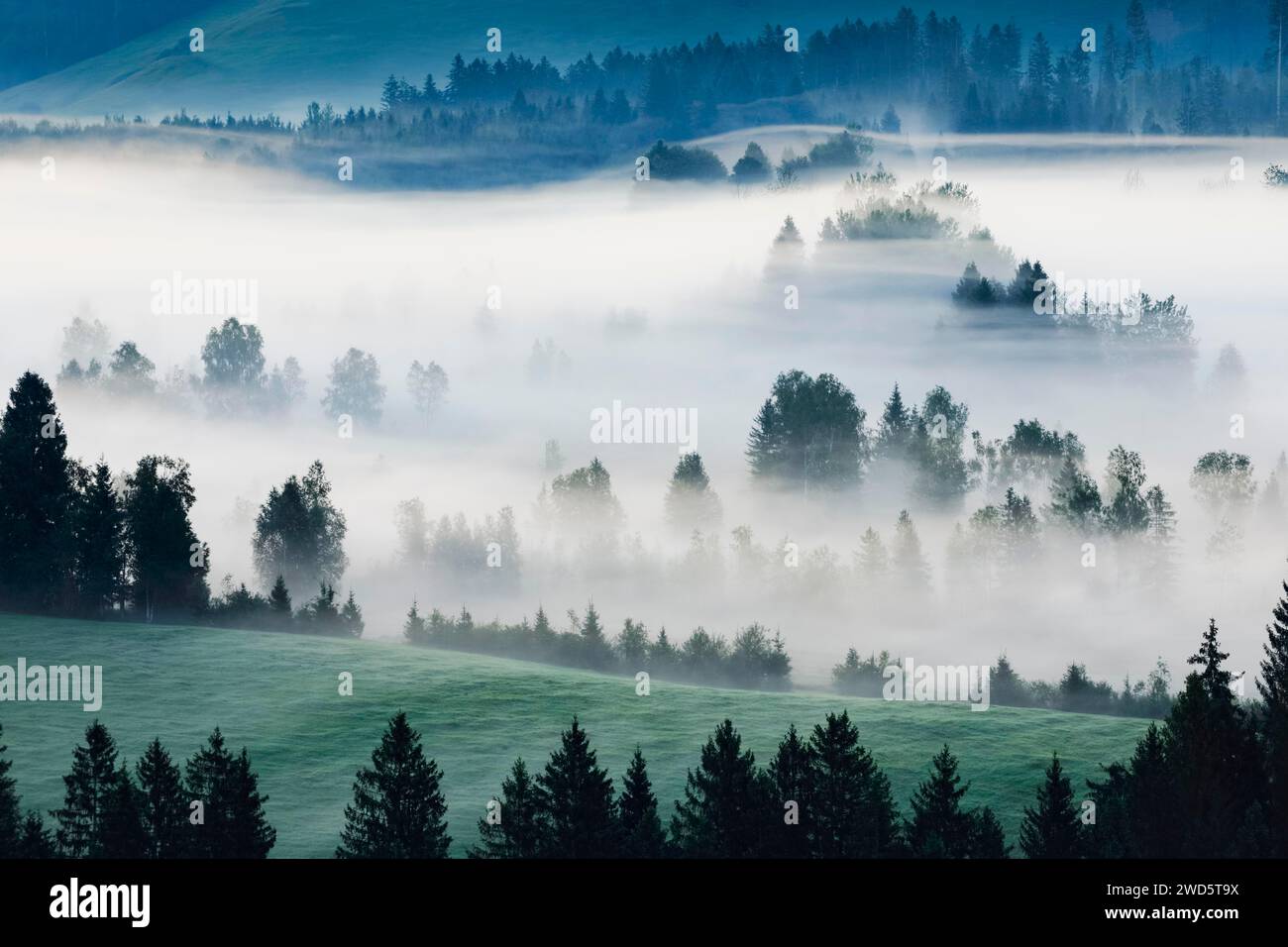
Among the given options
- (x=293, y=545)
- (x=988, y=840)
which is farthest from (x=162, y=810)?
(x=293, y=545)

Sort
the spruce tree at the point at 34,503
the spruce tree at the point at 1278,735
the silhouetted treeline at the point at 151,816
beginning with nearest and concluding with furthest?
the silhouetted treeline at the point at 151,816, the spruce tree at the point at 1278,735, the spruce tree at the point at 34,503

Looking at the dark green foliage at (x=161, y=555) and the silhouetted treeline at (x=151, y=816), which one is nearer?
the silhouetted treeline at (x=151, y=816)

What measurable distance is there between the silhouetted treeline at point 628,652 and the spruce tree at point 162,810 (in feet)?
210

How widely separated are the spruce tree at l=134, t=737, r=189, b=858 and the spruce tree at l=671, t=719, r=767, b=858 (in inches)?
839

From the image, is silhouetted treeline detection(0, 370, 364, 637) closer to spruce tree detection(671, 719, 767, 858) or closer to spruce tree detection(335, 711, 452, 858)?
spruce tree detection(335, 711, 452, 858)

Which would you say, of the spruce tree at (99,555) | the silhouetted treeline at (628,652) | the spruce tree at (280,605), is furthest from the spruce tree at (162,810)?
the silhouetted treeline at (628,652)

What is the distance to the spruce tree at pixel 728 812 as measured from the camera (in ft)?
254

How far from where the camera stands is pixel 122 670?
113 m

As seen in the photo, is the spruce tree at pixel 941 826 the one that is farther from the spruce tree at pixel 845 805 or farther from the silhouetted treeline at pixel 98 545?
the silhouetted treeline at pixel 98 545

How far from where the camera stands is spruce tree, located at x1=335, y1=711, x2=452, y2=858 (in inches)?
2985
